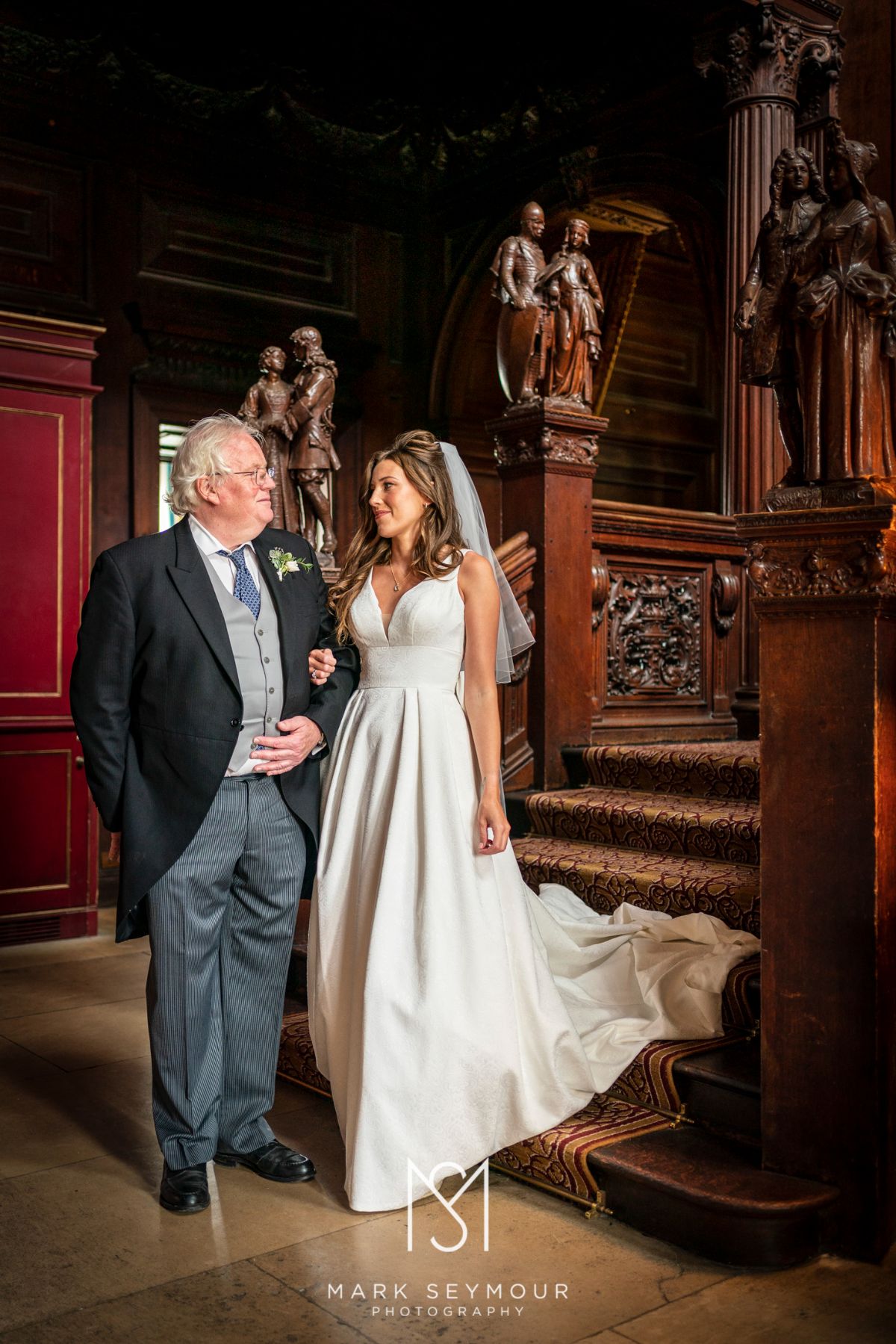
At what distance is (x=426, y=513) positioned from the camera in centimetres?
316

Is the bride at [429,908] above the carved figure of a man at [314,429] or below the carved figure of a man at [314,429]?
below

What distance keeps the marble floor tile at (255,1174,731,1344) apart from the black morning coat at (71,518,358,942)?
88 centimetres

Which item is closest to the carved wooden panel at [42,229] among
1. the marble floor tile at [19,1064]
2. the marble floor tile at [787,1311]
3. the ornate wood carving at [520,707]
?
the ornate wood carving at [520,707]

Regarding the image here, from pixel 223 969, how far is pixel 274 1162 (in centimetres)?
48

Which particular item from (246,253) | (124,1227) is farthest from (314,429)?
(124,1227)

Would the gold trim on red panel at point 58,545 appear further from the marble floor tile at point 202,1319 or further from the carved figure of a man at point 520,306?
the marble floor tile at point 202,1319

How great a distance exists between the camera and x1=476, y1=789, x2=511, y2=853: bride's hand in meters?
3.03

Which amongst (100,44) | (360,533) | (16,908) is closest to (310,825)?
(360,533)

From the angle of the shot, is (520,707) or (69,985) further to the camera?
(69,985)

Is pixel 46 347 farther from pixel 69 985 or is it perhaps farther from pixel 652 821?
pixel 652 821

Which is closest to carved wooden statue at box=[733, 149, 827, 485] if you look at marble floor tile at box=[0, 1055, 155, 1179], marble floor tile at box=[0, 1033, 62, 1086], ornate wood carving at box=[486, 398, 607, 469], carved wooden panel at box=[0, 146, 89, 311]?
ornate wood carving at box=[486, 398, 607, 469]

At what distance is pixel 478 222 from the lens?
312 inches

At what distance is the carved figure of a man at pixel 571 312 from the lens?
4.78 m

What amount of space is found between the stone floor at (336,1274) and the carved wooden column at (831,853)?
264 millimetres
